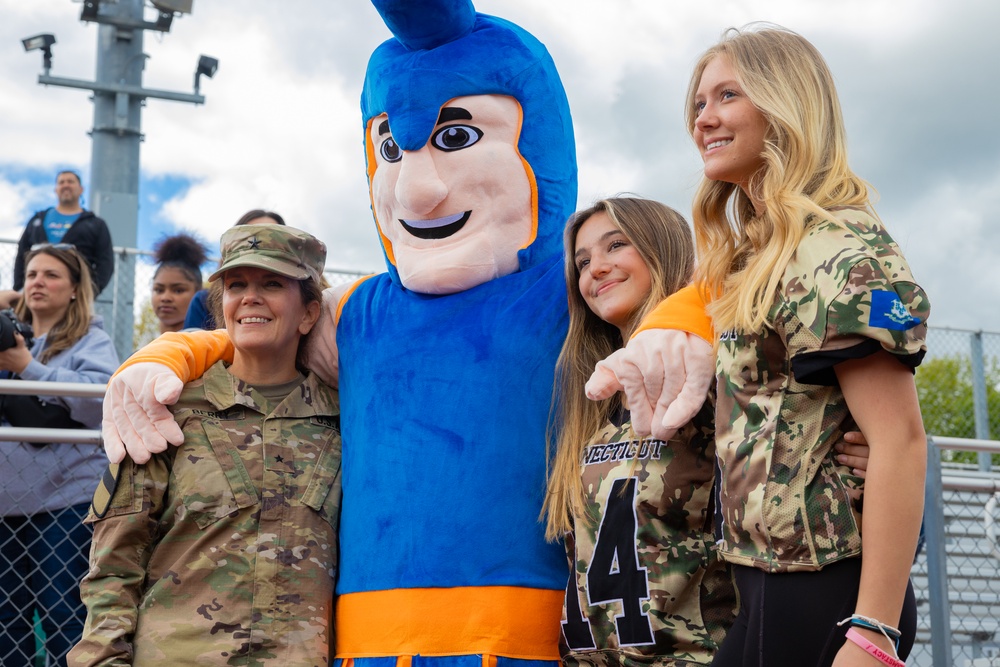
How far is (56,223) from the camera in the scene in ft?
20.8

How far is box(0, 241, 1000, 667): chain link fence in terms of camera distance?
3.73 meters

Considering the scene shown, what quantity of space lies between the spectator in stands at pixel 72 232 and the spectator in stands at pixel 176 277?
0.63m

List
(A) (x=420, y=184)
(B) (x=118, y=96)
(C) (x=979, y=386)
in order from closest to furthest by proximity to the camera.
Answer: (A) (x=420, y=184) → (C) (x=979, y=386) → (B) (x=118, y=96)

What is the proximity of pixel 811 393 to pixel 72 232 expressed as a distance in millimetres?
5072

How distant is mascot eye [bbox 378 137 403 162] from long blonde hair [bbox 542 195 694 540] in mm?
595

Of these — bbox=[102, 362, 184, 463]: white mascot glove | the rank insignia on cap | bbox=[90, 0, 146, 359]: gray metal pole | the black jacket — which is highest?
bbox=[90, 0, 146, 359]: gray metal pole

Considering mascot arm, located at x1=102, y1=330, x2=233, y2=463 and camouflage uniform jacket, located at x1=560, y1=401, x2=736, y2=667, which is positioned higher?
mascot arm, located at x1=102, y1=330, x2=233, y2=463

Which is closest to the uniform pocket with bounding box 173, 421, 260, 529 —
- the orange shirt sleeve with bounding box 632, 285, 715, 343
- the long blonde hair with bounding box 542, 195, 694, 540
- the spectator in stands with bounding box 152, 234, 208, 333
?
the long blonde hair with bounding box 542, 195, 694, 540

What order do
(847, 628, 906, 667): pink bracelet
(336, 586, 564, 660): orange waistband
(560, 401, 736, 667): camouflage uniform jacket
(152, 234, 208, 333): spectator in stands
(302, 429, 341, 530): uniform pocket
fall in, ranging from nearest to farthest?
(847, 628, 906, 667): pink bracelet < (560, 401, 736, 667): camouflage uniform jacket < (336, 586, 564, 660): orange waistband < (302, 429, 341, 530): uniform pocket < (152, 234, 208, 333): spectator in stands

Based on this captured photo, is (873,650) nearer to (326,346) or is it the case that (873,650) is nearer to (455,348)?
(455,348)

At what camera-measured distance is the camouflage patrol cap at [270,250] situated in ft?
10.3

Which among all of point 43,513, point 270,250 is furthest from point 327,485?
point 43,513

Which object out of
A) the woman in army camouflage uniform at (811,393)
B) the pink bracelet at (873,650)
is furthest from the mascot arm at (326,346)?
the pink bracelet at (873,650)

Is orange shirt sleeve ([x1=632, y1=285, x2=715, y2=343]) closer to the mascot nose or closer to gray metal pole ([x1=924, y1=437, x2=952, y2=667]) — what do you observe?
the mascot nose
